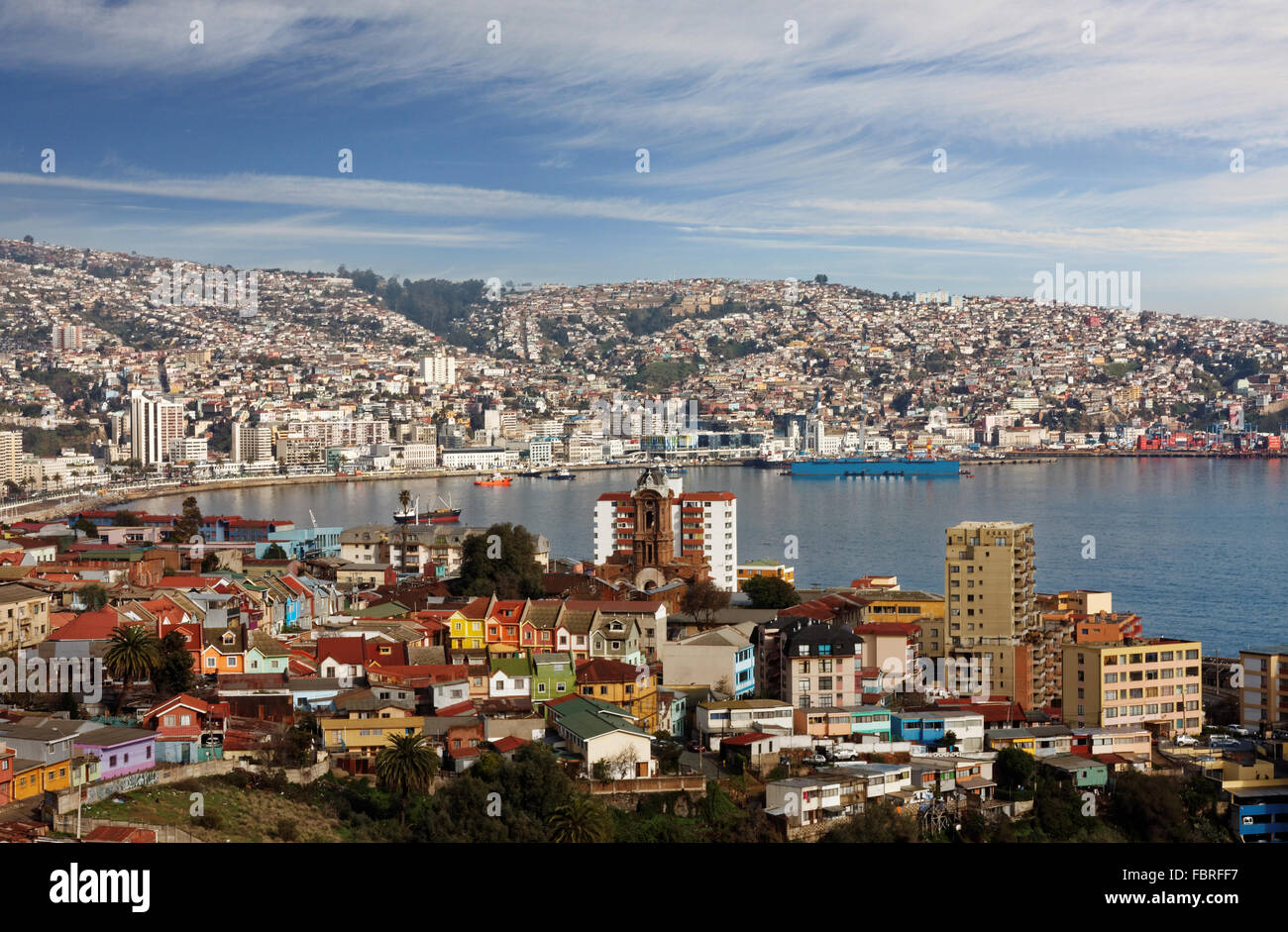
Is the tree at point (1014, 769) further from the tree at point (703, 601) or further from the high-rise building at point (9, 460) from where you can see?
the high-rise building at point (9, 460)

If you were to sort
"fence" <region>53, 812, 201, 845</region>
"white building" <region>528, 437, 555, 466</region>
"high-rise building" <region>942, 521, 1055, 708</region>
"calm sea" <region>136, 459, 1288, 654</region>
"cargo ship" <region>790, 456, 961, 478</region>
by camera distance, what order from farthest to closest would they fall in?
"white building" <region>528, 437, 555, 466</region> < "cargo ship" <region>790, 456, 961, 478</region> < "calm sea" <region>136, 459, 1288, 654</region> < "high-rise building" <region>942, 521, 1055, 708</region> < "fence" <region>53, 812, 201, 845</region>

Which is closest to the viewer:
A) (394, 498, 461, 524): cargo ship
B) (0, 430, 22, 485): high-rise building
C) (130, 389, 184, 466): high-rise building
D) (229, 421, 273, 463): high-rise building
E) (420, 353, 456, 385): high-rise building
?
(394, 498, 461, 524): cargo ship

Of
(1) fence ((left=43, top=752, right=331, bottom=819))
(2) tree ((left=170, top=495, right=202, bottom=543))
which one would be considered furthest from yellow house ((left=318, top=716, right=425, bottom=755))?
(2) tree ((left=170, top=495, right=202, bottom=543))

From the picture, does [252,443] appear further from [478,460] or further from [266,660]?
[266,660]

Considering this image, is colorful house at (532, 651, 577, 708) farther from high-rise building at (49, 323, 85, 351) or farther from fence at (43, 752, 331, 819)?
high-rise building at (49, 323, 85, 351)

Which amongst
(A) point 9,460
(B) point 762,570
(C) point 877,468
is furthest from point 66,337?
(B) point 762,570
